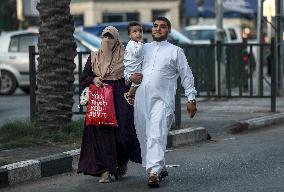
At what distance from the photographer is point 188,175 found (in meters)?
9.49

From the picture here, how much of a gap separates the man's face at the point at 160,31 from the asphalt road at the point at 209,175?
4.66 feet

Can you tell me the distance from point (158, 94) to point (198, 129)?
4047mm

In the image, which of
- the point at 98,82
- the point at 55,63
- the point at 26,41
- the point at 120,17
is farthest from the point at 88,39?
the point at 120,17

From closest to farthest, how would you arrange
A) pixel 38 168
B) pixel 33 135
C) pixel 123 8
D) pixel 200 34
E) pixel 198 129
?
1. pixel 38 168
2. pixel 33 135
3. pixel 198 129
4. pixel 200 34
5. pixel 123 8

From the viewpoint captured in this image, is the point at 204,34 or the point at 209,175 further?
the point at 204,34

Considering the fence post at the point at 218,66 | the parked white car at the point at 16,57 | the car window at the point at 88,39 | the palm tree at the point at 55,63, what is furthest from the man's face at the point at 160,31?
the car window at the point at 88,39

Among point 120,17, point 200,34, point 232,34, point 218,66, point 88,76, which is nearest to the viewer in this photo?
point 88,76

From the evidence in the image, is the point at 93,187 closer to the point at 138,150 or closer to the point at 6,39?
the point at 138,150

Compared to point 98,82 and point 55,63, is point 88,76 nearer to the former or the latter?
point 98,82

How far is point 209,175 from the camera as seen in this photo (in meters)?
9.41

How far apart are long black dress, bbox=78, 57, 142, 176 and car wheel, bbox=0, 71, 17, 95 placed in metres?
13.9

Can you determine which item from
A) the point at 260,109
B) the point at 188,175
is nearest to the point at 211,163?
the point at 188,175

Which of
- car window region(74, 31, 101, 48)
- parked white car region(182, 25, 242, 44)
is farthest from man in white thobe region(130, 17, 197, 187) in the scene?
parked white car region(182, 25, 242, 44)

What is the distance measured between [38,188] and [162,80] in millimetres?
1617
